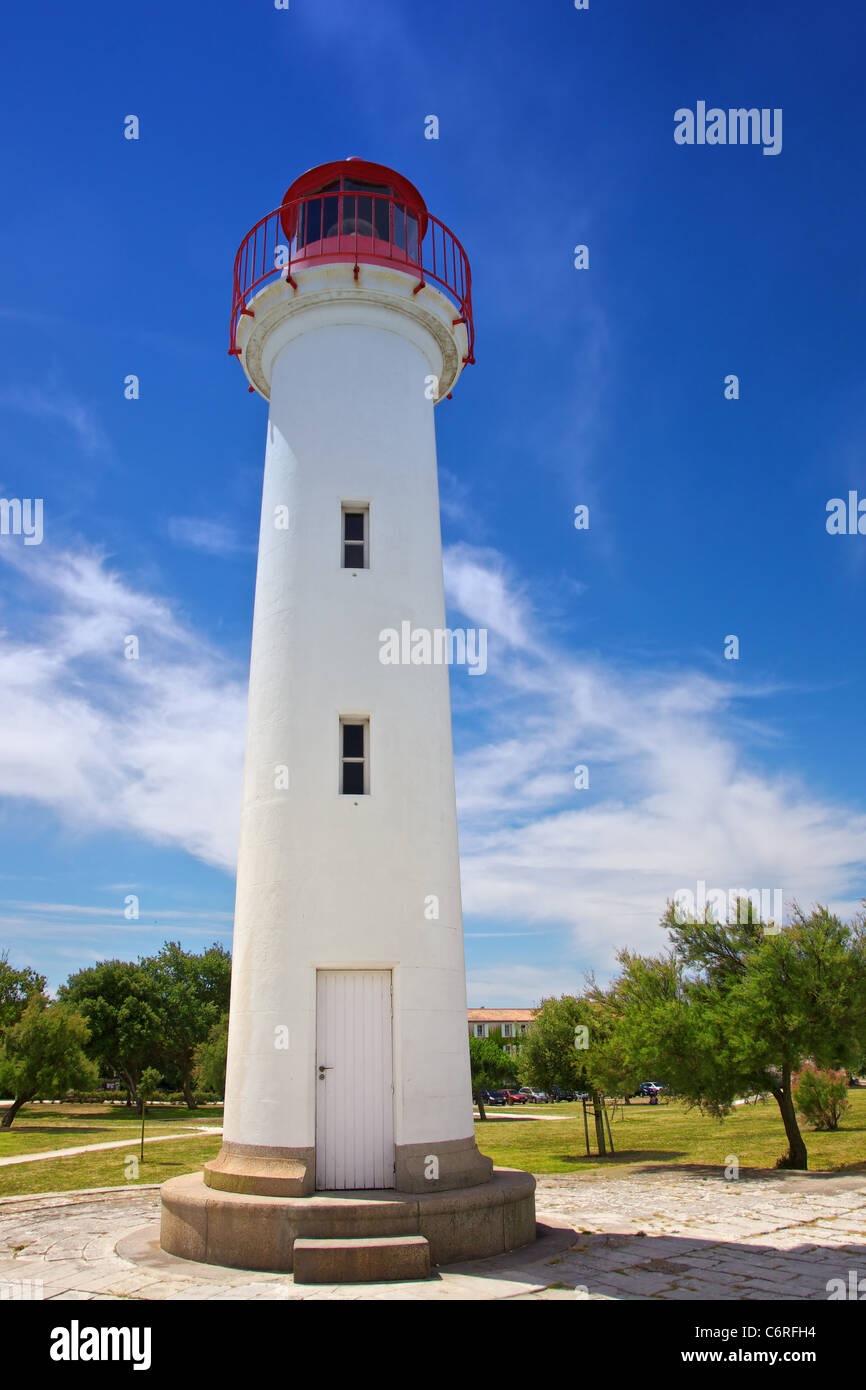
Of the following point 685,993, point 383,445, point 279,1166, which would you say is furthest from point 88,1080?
point 383,445

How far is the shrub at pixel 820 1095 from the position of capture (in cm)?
2383

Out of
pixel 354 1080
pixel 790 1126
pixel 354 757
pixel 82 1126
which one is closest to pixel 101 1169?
pixel 354 1080

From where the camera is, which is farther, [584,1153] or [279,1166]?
[584,1153]

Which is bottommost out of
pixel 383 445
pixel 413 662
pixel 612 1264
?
pixel 612 1264

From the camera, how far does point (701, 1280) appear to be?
871 centimetres

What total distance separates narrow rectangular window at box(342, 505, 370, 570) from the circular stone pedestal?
762cm

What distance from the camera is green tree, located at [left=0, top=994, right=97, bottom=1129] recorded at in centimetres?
3328

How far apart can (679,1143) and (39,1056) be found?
75.1 feet

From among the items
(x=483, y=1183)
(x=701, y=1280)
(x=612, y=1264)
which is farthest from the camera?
(x=483, y=1183)

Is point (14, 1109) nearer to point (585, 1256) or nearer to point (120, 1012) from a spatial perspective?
point (120, 1012)

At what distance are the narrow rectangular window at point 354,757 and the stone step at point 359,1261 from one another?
4.85m

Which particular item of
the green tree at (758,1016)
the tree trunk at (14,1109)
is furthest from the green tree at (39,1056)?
the green tree at (758,1016)

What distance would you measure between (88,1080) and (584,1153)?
20330 mm
